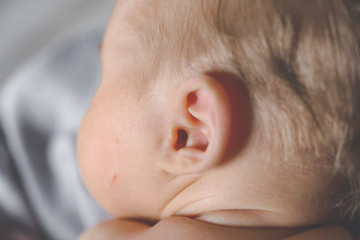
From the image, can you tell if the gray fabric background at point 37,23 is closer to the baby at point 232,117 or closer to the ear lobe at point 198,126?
the baby at point 232,117

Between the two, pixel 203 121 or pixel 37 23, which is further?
pixel 37 23

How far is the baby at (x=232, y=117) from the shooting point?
587 millimetres

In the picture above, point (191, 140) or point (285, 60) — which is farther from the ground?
point (285, 60)

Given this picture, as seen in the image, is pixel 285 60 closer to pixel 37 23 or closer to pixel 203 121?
pixel 203 121

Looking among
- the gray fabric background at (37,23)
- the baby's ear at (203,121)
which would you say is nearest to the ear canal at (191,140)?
the baby's ear at (203,121)

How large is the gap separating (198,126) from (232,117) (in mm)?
58

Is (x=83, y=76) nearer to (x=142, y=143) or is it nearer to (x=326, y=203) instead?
(x=142, y=143)

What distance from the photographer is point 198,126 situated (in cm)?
66

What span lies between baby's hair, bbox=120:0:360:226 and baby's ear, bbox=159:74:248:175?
0.03 m

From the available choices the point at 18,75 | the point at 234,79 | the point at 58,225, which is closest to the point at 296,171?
the point at 234,79

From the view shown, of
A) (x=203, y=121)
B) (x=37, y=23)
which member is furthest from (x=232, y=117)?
(x=37, y=23)

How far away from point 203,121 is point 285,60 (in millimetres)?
153

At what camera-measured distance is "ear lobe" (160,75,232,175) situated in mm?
615

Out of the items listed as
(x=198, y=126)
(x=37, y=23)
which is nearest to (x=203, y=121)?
(x=198, y=126)
